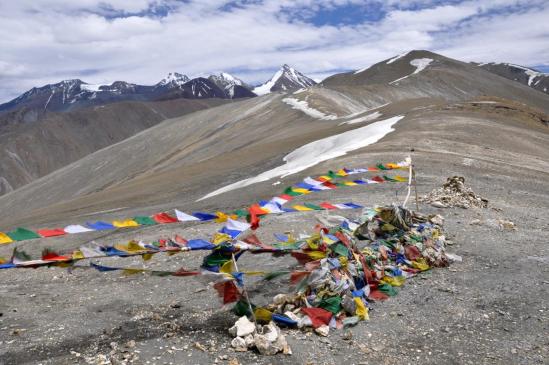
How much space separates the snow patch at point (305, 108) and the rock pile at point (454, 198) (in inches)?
1730

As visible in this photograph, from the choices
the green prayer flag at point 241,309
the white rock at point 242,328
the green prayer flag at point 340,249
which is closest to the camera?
the white rock at point 242,328

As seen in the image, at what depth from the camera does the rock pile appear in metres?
15.1

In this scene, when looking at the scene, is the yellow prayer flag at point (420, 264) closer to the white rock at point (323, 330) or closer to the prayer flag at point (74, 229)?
the white rock at point (323, 330)

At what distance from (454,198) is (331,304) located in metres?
8.97

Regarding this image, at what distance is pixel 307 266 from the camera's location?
8.26 m

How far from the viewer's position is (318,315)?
7.49 meters

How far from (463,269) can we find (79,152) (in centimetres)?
19806

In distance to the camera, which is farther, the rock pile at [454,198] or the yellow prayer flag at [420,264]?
the rock pile at [454,198]

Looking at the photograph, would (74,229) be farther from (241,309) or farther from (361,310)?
(361,310)

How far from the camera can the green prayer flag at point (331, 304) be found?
7.67m

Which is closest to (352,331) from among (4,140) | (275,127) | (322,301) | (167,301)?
(322,301)

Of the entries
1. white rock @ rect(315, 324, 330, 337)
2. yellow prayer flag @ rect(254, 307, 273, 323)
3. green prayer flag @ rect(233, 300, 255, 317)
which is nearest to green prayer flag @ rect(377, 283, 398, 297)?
white rock @ rect(315, 324, 330, 337)

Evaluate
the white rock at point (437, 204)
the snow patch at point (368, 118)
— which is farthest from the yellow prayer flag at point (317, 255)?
the snow patch at point (368, 118)

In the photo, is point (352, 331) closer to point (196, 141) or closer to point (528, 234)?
point (528, 234)
